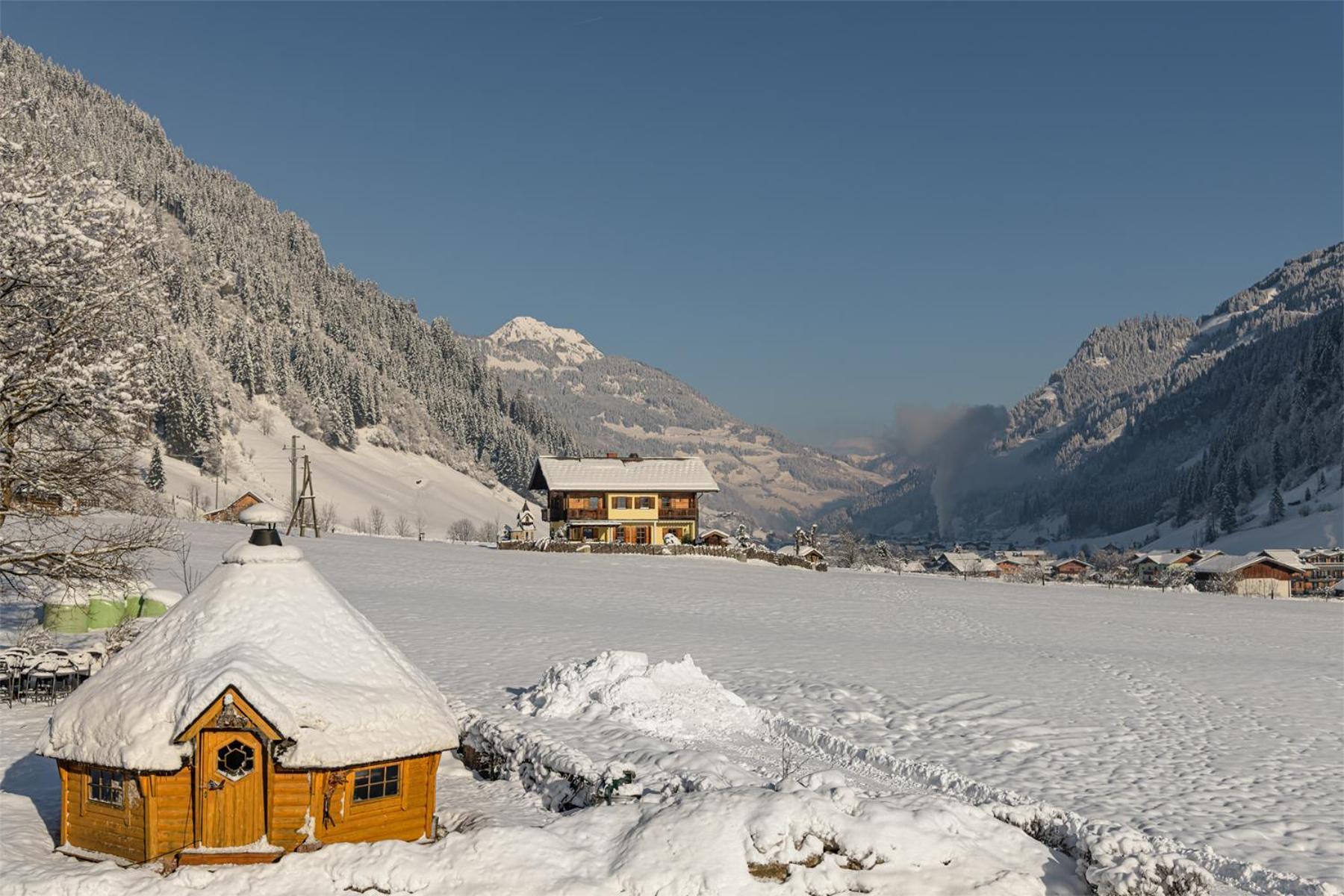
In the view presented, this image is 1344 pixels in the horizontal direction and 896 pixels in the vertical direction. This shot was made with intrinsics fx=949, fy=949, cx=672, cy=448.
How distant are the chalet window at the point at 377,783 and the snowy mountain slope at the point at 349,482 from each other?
283ft

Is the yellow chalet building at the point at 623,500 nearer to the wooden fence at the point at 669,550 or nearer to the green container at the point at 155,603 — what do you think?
the wooden fence at the point at 669,550

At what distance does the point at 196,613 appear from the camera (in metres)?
17.7

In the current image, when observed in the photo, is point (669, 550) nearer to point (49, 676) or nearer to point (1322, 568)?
point (49, 676)

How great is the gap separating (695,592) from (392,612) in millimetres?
19048

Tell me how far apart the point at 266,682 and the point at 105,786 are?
3297 millimetres

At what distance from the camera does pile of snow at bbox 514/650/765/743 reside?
24109mm

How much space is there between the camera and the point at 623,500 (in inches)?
3211

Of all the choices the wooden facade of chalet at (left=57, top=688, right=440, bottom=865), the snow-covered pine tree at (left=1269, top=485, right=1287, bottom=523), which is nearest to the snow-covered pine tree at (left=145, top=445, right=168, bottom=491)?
the wooden facade of chalet at (left=57, top=688, right=440, bottom=865)

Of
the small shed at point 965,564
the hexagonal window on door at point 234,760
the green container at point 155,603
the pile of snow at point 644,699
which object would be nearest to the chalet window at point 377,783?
the hexagonal window on door at point 234,760

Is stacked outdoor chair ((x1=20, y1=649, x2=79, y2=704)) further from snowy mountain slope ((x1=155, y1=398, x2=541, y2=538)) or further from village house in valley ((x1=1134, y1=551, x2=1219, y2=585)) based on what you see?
village house in valley ((x1=1134, y1=551, x2=1219, y2=585))

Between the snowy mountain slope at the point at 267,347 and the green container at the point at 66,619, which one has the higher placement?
the snowy mountain slope at the point at 267,347

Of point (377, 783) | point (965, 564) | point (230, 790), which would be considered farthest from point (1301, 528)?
point (230, 790)

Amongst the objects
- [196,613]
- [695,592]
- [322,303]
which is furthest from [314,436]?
[196,613]

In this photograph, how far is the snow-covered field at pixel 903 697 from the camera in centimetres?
1677
